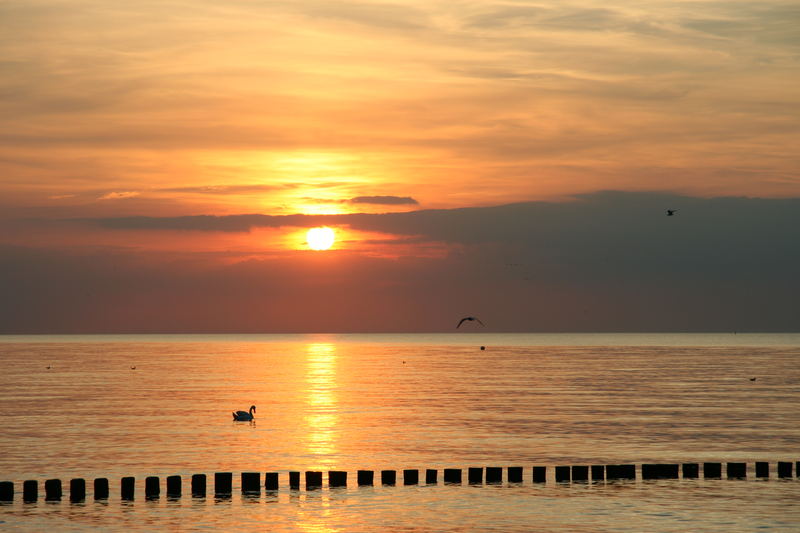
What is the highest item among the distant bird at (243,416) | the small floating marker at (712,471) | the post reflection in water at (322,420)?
the small floating marker at (712,471)

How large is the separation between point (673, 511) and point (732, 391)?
7284 centimetres

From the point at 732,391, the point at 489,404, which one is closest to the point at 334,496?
the point at 489,404

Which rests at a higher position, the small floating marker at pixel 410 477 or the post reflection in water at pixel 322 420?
the small floating marker at pixel 410 477

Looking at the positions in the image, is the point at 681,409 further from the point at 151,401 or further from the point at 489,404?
the point at 151,401

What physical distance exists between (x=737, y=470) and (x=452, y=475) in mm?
12576

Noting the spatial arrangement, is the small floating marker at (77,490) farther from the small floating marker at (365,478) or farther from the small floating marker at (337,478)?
the small floating marker at (365,478)

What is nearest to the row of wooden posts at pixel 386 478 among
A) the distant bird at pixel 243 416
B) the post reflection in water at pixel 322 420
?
the post reflection in water at pixel 322 420

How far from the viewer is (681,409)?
86.8 m

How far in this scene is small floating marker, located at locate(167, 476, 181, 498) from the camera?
1673 inches

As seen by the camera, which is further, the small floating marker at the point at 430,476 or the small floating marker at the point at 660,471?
the small floating marker at the point at 660,471

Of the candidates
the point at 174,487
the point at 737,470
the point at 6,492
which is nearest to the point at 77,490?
the point at 6,492

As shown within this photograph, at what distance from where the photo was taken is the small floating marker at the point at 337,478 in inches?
1721

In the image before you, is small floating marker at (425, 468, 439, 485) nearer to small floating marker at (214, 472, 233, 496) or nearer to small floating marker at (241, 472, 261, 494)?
small floating marker at (241, 472, 261, 494)

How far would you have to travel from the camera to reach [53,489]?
135 ft
